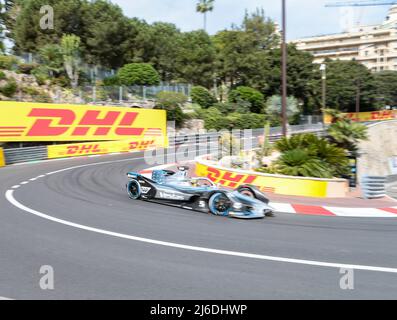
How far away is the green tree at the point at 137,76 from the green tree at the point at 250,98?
36.4 ft

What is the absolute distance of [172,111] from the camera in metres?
42.4

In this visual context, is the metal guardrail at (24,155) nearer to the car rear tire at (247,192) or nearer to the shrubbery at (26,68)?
the car rear tire at (247,192)

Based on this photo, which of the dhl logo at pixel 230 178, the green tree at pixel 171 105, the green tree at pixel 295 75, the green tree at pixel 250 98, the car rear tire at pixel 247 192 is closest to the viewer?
the car rear tire at pixel 247 192

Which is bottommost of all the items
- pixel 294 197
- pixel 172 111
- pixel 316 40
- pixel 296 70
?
pixel 294 197

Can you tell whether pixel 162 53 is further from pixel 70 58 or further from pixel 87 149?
pixel 87 149

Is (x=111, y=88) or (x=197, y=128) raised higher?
(x=111, y=88)

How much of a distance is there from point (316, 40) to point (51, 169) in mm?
152030

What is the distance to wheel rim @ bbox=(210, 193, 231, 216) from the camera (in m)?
10.2

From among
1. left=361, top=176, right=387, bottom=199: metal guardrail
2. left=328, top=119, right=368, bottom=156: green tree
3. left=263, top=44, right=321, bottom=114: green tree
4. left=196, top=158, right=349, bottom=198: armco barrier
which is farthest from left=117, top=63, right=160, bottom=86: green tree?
left=361, top=176, right=387, bottom=199: metal guardrail

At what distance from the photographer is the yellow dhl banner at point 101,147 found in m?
26.7

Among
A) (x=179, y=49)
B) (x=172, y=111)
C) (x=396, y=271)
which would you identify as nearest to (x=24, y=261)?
(x=396, y=271)

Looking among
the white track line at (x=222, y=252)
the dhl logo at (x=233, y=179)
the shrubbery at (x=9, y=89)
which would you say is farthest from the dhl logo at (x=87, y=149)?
the white track line at (x=222, y=252)

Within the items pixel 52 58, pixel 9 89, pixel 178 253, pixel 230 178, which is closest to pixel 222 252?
pixel 178 253
